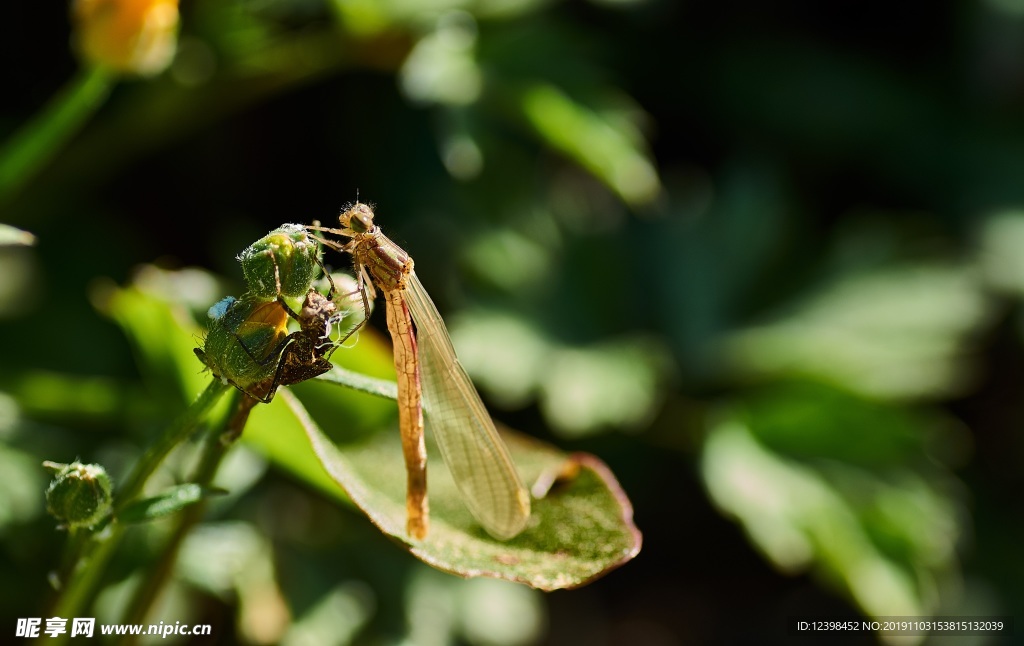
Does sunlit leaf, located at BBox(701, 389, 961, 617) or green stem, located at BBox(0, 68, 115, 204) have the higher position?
green stem, located at BBox(0, 68, 115, 204)

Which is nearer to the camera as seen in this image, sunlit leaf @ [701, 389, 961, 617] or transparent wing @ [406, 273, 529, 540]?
transparent wing @ [406, 273, 529, 540]

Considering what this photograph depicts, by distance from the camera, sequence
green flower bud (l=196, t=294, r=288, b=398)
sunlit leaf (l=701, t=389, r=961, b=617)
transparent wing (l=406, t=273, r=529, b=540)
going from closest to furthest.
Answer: green flower bud (l=196, t=294, r=288, b=398) → transparent wing (l=406, t=273, r=529, b=540) → sunlit leaf (l=701, t=389, r=961, b=617)

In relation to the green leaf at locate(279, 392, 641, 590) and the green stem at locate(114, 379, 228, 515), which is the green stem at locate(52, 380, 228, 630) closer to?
the green stem at locate(114, 379, 228, 515)

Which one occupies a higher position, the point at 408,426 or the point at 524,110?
the point at 524,110

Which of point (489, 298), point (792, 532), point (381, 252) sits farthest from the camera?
point (489, 298)

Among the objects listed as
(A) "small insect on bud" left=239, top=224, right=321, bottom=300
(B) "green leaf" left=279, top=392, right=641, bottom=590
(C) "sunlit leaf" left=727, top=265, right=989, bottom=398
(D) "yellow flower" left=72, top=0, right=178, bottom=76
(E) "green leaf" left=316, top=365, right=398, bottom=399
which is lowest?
(B) "green leaf" left=279, top=392, right=641, bottom=590

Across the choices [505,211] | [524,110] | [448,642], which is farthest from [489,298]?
[448,642]

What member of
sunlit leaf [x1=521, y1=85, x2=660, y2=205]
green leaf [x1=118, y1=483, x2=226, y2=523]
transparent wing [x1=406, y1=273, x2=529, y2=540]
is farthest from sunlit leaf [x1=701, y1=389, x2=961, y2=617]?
green leaf [x1=118, y1=483, x2=226, y2=523]

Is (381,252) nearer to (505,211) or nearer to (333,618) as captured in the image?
(333,618)
